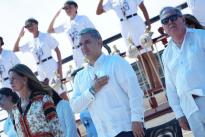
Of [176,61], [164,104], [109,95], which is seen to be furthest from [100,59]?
[164,104]

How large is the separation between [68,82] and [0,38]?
134 centimetres

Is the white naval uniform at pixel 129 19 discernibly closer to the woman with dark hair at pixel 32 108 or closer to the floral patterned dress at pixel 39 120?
the woman with dark hair at pixel 32 108

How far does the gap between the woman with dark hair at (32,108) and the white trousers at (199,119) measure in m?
1.02

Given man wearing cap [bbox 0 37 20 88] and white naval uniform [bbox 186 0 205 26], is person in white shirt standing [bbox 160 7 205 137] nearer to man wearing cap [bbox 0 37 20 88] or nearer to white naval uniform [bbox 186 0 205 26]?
white naval uniform [bbox 186 0 205 26]

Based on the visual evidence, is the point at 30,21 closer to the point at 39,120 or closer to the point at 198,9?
the point at 198,9

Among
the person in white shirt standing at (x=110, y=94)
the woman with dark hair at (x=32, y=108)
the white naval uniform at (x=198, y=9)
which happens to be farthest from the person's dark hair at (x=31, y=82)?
the white naval uniform at (x=198, y=9)

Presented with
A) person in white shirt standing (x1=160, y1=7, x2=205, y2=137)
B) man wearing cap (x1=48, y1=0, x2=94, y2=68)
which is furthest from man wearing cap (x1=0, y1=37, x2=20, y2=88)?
person in white shirt standing (x1=160, y1=7, x2=205, y2=137)

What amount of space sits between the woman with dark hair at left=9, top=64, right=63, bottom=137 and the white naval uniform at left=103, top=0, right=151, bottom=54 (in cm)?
338

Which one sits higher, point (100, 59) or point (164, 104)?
point (100, 59)

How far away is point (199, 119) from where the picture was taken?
3664 mm

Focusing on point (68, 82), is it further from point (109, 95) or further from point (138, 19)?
point (109, 95)

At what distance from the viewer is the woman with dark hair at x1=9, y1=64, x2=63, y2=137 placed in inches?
151

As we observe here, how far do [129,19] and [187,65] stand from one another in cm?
375

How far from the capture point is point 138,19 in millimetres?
7297
